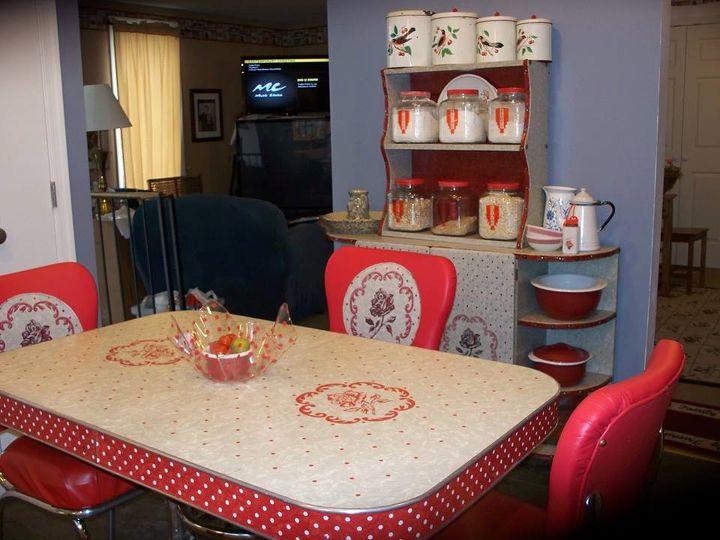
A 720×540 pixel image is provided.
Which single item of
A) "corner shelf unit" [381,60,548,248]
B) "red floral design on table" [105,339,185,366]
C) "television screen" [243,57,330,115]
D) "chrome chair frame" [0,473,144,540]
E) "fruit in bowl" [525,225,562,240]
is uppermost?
"television screen" [243,57,330,115]

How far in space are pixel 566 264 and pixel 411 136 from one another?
2.33 ft

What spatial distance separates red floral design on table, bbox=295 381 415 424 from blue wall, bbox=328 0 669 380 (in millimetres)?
1443

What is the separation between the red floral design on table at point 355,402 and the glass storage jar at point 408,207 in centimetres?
134

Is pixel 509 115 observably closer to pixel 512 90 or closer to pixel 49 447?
pixel 512 90

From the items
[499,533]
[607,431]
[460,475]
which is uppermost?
[607,431]

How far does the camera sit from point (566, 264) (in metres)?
2.74

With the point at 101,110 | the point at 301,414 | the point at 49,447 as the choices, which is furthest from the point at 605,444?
the point at 101,110

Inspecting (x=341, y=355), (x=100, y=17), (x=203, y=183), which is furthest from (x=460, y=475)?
(x=203, y=183)

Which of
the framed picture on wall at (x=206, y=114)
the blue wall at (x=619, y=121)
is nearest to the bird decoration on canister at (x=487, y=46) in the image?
the blue wall at (x=619, y=121)

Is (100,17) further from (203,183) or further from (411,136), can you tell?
(411,136)

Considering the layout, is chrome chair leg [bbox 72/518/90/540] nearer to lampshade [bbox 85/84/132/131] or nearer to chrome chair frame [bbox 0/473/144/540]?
chrome chair frame [bbox 0/473/144/540]

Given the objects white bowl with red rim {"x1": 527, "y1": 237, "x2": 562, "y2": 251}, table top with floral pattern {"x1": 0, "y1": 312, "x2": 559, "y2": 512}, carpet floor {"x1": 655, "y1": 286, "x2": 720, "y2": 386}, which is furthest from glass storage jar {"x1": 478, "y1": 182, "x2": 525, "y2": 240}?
carpet floor {"x1": 655, "y1": 286, "x2": 720, "y2": 386}

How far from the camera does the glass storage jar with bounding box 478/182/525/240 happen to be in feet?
8.44

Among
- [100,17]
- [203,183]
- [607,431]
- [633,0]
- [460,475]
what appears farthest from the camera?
[203,183]
